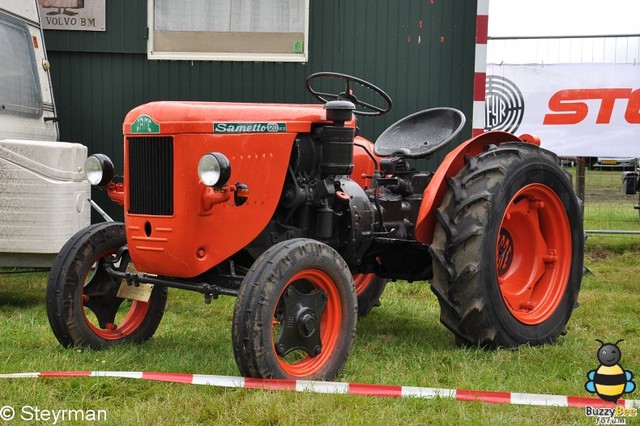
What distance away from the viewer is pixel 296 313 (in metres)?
3.90

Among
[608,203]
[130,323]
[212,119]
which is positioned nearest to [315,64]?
[130,323]

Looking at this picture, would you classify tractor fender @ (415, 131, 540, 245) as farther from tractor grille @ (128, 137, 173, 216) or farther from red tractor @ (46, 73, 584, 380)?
tractor grille @ (128, 137, 173, 216)

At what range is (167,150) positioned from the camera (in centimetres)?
405

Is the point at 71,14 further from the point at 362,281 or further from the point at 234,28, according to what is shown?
the point at 362,281

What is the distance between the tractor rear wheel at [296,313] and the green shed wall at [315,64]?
3.90 meters

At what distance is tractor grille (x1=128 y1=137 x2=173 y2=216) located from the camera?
405 centimetres

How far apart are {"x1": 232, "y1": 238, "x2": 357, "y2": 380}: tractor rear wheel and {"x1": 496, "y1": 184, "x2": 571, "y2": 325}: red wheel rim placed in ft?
4.58

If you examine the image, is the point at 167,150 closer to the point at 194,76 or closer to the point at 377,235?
the point at 377,235

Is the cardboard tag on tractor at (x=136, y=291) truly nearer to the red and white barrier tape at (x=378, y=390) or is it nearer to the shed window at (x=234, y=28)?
the red and white barrier tape at (x=378, y=390)

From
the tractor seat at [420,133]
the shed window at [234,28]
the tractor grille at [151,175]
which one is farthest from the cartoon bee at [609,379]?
the shed window at [234,28]

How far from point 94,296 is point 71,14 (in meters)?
4.01

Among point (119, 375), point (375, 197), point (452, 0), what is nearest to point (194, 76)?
point (452, 0)

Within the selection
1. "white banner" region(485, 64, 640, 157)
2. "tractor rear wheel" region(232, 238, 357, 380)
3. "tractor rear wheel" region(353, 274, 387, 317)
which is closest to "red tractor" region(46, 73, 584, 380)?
"tractor rear wheel" region(232, 238, 357, 380)

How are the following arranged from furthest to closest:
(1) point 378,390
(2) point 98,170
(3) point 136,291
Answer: (3) point 136,291 < (2) point 98,170 < (1) point 378,390
